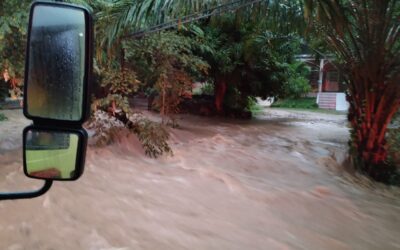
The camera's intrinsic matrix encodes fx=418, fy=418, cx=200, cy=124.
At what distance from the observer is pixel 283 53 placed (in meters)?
15.2

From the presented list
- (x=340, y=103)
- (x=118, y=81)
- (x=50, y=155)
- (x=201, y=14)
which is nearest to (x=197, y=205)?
(x=50, y=155)

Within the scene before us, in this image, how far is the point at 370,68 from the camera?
7340 millimetres

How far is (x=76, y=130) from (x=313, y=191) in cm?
496

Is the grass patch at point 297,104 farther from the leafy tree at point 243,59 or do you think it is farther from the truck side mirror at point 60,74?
the truck side mirror at point 60,74

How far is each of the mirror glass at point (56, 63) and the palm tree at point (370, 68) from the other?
5885 millimetres

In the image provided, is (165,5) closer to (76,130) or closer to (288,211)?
(288,211)

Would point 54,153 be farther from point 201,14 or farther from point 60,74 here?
point 201,14

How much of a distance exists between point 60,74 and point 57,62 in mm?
40

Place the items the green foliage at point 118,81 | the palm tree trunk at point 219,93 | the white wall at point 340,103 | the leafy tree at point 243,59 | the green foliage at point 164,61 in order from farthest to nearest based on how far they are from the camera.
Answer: the white wall at point 340,103 < the palm tree trunk at point 219,93 < the leafy tree at point 243,59 < the green foliage at point 164,61 < the green foliage at point 118,81

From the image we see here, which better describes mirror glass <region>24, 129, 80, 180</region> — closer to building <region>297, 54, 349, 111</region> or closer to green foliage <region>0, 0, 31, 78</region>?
green foliage <region>0, 0, 31, 78</region>

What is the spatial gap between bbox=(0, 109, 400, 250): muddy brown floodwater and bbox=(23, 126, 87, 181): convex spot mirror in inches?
70.2

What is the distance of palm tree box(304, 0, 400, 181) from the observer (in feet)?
23.3

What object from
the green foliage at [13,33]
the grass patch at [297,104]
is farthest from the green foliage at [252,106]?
the green foliage at [13,33]

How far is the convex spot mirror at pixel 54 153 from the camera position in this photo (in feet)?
4.39
